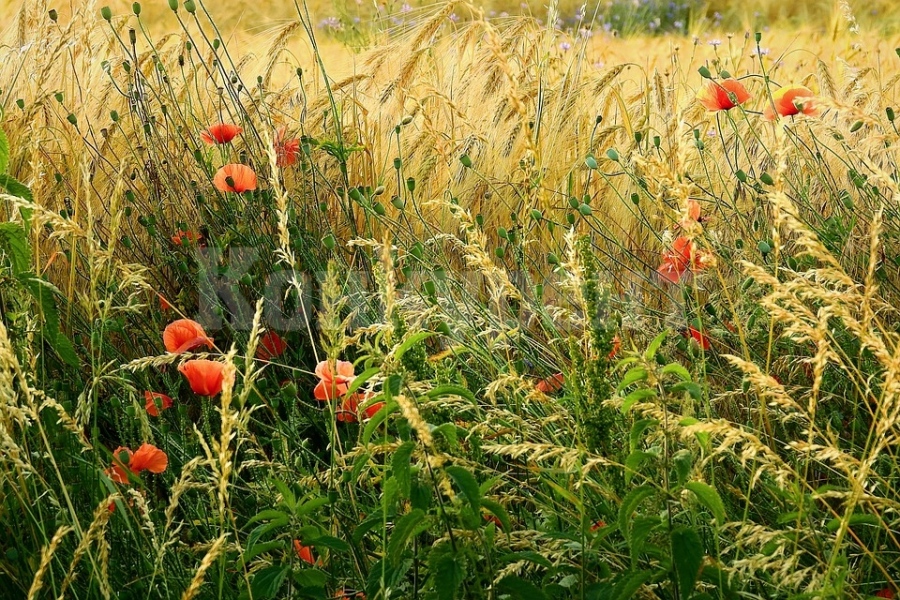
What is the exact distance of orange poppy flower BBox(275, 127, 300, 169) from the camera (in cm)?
217

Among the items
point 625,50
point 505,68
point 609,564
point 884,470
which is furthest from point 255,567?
point 625,50

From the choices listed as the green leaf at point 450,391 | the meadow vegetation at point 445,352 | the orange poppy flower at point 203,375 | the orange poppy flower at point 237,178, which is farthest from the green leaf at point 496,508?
the orange poppy flower at point 237,178

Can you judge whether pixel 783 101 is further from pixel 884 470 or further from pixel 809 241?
pixel 809 241

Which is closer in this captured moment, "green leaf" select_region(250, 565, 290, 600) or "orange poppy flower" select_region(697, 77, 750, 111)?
"green leaf" select_region(250, 565, 290, 600)

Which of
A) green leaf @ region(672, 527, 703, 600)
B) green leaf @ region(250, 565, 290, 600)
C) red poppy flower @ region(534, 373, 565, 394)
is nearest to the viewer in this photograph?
green leaf @ region(672, 527, 703, 600)

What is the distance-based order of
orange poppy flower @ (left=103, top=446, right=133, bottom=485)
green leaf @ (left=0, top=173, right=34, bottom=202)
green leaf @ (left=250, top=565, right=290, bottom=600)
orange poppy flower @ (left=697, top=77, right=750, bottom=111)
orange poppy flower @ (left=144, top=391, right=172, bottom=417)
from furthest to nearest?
1. orange poppy flower @ (left=697, top=77, right=750, bottom=111)
2. orange poppy flower @ (left=144, top=391, right=172, bottom=417)
3. green leaf @ (left=0, top=173, right=34, bottom=202)
4. orange poppy flower @ (left=103, top=446, right=133, bottom=485)
5. green leaf @ (left=250, top=565, right=290, bottom=600)

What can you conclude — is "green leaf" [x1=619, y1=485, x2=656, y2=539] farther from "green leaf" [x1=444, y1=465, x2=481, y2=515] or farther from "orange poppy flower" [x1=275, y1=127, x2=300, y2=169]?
"orange poppy flower" [x1=275, y1=127, x2=300, y2=169]

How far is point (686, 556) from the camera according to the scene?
1.02 m

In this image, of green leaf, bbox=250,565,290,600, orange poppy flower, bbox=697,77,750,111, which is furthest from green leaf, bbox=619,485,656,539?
orange poppy flower, bbox=697,77,750,111

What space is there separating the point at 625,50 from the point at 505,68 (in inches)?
274

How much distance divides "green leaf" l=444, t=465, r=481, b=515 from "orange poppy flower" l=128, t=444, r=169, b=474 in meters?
0.52

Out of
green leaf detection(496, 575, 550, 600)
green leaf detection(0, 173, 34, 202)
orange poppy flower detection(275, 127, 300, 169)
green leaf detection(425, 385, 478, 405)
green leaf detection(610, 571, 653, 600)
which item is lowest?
green leaf detection(496, 575, 550, 600)

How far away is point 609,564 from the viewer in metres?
1.26

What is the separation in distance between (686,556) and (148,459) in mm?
743
